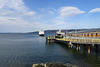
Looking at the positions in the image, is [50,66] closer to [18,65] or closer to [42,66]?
[42,66]

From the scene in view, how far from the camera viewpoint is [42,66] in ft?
58.9

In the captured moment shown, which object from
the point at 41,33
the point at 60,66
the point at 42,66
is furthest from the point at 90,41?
the point at 41,33

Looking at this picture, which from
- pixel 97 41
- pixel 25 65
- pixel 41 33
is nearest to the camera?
pixel 25 65

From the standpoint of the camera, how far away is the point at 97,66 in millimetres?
20188

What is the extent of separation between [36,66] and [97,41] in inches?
925

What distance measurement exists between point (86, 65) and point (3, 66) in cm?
2120

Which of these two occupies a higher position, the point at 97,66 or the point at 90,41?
the point at 90,41

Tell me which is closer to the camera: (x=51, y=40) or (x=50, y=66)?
(x=50, y=66)

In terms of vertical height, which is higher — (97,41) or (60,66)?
(97,41)

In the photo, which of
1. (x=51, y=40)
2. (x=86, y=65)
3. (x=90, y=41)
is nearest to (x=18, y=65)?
(x=86, y=65)

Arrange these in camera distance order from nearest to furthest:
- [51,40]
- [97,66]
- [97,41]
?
[97,66], [97,41], [51,40]

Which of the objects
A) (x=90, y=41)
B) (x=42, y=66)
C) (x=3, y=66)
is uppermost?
(x=90, y=41)

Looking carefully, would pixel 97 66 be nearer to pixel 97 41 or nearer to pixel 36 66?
pixel 97 41

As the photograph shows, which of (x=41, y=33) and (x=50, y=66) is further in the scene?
(x=41, y=33)
